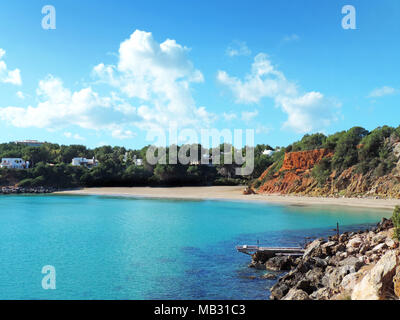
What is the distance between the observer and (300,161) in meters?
66.3

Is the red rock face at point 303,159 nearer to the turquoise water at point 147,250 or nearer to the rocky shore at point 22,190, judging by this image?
the turquoise water at point 147,250

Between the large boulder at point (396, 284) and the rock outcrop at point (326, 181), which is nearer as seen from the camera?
the large boulder at point (396, 284)

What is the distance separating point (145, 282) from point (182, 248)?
742 centimetres

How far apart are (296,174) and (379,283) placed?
56.4 meters

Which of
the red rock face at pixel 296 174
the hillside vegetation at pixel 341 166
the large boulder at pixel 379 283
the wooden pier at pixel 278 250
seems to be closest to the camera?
the large boulder at pixel 379 283

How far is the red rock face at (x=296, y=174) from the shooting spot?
62.2 m

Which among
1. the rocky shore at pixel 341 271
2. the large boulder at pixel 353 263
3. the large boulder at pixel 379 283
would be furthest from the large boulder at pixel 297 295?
the large boulder at pixel 379 283

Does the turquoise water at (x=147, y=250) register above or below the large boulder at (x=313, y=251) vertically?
below

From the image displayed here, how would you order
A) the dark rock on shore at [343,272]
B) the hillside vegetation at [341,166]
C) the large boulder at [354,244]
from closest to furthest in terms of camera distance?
the dark rock on shore at [343,272] < the large boulder at [354,244] < the hillside vegetation at [341,166]

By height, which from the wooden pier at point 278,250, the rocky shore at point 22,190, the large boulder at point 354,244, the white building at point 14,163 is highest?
the white building at point 14,163

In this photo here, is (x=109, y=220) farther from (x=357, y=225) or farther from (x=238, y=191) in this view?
(x=238, y=191)

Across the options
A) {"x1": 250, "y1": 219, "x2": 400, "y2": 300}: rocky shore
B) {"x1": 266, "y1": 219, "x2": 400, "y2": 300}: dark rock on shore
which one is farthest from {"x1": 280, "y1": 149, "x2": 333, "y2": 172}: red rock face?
{"x1": 266, "y1": 219, "x2": 400, "y2": 300}: dark rock on shore

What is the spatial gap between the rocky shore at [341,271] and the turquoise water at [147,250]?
1.24 metres

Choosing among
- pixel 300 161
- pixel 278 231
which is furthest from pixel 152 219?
pixel 300 161
